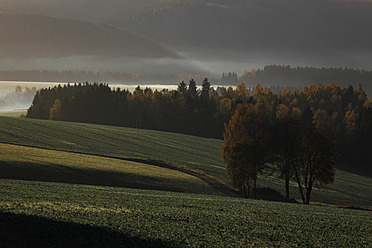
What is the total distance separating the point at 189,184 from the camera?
205ft

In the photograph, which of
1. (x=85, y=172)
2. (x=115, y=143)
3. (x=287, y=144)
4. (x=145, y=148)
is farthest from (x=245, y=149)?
(x=115, y=143)

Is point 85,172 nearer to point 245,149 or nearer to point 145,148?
point 245,149

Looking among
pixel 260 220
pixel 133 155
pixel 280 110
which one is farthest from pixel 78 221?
pixel 280 110

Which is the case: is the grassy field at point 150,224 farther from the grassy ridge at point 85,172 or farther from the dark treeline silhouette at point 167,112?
the dark treeline silhouette at point 167,112

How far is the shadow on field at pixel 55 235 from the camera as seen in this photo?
2075cm

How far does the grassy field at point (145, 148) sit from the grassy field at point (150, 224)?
41.2m

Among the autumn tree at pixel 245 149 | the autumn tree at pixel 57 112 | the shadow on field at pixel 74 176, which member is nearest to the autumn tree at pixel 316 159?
the autumn tree at pixel 245 149

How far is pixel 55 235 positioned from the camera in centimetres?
2175

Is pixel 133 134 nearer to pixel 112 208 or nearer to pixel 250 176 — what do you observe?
pixel 250 176

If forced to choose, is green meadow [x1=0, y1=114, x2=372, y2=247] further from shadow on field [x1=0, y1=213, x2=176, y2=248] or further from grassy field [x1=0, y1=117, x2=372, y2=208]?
grassy field [x1=0, y1=117, x2=372, y2=208]

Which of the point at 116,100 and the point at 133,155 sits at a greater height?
the point at 116,100

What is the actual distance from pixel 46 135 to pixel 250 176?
52475 mm

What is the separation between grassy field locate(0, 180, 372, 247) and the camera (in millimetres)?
22125

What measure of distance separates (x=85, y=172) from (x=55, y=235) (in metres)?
37.0
